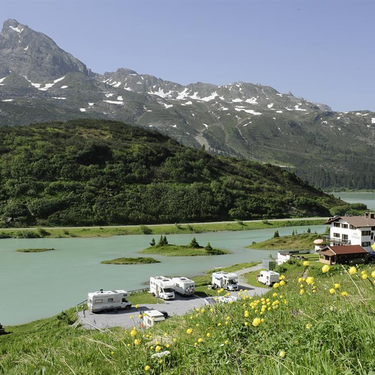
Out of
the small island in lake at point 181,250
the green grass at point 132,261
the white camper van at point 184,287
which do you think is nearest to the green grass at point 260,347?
the white camper van at point 184,287

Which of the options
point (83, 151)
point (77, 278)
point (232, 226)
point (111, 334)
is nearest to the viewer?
point (111, 334)

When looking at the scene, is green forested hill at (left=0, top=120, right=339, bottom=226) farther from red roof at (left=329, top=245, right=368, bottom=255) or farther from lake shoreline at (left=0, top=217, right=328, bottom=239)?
red roof at (left=329, top=245, right=368, bottom=255)

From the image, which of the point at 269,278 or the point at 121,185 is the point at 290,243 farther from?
the point at 121,185

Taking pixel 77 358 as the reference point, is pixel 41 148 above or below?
above

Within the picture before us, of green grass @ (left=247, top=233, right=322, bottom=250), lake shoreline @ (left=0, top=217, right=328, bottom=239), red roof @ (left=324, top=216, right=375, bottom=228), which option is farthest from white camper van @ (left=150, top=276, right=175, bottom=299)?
lake shoreline @ (left=0, top=217, right=328, bottom=239)

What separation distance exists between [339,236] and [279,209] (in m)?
65.2

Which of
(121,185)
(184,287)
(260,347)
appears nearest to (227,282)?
(184,287)

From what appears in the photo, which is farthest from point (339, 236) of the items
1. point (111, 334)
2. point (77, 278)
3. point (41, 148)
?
point (41, 148)

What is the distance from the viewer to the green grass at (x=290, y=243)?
63.3 meters

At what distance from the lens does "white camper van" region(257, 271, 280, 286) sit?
35.5 meters

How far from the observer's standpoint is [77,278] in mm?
43094

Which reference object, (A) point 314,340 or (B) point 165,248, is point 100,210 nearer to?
(B) point 165,248

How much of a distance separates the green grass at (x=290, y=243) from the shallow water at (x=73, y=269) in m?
3.07

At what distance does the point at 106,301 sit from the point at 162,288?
5.53 meters
